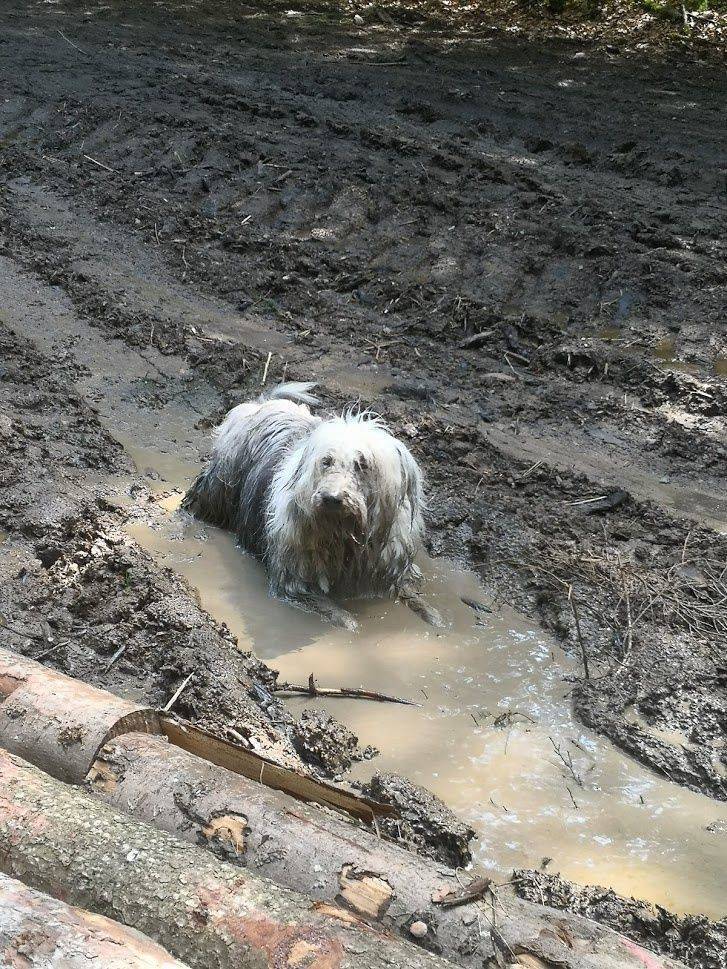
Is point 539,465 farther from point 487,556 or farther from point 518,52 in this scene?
point 518,52

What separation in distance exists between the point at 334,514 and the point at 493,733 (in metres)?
1.46

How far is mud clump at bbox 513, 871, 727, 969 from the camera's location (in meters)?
3.73

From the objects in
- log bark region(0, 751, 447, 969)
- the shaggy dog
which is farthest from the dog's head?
log bark region(0, 751, 447, 969)

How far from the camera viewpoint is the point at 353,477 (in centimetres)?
567

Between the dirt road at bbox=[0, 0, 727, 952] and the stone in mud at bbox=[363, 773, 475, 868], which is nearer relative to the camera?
the stone in mud at bbox=[363, 773, 475, 868]

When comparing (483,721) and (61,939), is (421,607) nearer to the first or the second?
(483,721)

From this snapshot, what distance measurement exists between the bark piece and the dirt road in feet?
3.36

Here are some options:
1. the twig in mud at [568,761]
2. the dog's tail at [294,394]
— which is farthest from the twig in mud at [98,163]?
the twig in mud at [568,761]

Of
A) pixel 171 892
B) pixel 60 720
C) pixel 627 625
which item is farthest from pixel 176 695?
pixel 627 625

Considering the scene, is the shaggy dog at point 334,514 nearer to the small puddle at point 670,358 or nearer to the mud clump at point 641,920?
the mud clump at point 641,920

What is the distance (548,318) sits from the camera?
9.09m

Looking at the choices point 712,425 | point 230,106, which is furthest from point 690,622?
point 230,106

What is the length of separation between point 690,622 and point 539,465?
1.81m

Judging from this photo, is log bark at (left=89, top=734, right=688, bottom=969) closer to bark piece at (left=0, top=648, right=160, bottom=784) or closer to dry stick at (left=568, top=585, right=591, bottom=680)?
bark piece at (left=0, top=648, right=160, bottom=784)
